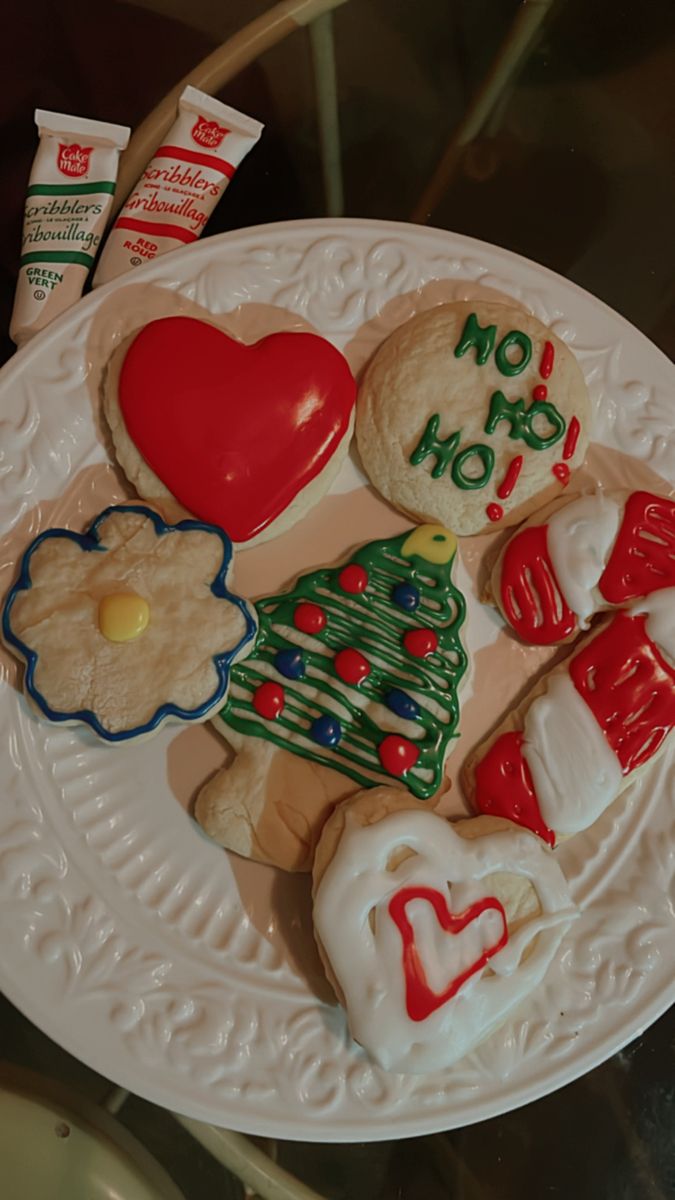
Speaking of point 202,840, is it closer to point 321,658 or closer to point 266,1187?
point 321,658

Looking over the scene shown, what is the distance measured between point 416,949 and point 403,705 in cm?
26

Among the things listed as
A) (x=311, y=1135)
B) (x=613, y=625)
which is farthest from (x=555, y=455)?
(x=311, y=1135)

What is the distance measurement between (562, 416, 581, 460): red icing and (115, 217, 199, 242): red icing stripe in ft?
1.78

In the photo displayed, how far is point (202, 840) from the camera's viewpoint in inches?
45.4

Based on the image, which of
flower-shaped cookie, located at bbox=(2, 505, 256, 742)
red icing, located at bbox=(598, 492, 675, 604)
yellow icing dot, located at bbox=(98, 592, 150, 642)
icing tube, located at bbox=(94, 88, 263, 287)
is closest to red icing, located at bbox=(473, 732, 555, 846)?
red icing, located at bbox=(598, 492, 675, 604)

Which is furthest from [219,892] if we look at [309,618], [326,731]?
[309,618]

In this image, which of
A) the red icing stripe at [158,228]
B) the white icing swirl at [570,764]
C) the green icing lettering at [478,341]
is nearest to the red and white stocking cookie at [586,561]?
the white icing swirl at [570,764]

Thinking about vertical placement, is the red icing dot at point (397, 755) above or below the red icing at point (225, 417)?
below

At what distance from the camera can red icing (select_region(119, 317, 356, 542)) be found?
3.65ft

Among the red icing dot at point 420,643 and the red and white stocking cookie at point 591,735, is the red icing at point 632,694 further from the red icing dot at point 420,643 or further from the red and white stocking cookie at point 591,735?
the red icing dot at point 420,643

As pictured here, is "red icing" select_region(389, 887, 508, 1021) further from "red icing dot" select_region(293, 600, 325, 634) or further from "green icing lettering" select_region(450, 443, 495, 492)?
"green icing lettering" select_region(450, 443, 495, 492)

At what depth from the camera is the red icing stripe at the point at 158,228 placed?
4.09 ft

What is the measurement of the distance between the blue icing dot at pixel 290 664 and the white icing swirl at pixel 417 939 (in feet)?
0.58

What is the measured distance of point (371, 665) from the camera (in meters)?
1.14
